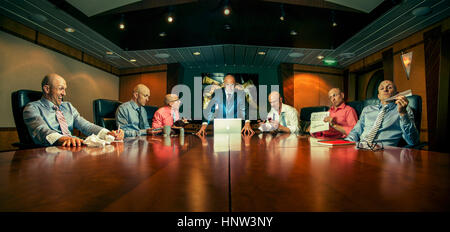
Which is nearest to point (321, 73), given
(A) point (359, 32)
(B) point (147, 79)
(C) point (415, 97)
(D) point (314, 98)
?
(D) point (314, 98)

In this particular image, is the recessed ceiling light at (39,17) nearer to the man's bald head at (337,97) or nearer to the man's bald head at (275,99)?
the man's bald head at (275,99)

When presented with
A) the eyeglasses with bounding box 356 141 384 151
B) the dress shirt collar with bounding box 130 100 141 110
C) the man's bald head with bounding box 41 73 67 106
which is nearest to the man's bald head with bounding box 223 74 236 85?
the dress shirt collar with bounding box 130 100 141 110

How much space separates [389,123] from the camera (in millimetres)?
1801

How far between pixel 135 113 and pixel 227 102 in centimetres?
348

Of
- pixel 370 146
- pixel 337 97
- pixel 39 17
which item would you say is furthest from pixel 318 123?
pixel 39 17

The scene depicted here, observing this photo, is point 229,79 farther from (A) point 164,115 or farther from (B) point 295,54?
(A) point 164,115

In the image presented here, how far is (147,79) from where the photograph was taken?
6559 millimetres

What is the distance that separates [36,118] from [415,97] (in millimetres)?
3468

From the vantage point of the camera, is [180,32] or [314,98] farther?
[314,98]

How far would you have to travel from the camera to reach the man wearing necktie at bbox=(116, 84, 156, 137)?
2.76m

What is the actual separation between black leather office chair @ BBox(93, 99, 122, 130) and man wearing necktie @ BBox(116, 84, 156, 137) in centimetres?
10

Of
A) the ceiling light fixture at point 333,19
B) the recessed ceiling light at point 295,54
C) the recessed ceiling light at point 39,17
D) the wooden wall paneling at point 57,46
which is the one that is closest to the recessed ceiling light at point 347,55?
the recessed ceiling light at point 295,54

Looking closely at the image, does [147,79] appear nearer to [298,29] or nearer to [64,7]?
[64,7]

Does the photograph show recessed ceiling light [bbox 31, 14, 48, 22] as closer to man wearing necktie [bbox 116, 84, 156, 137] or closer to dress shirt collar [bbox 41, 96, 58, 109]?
man wearing necktie [bbox 116, 84, 156, 137]
